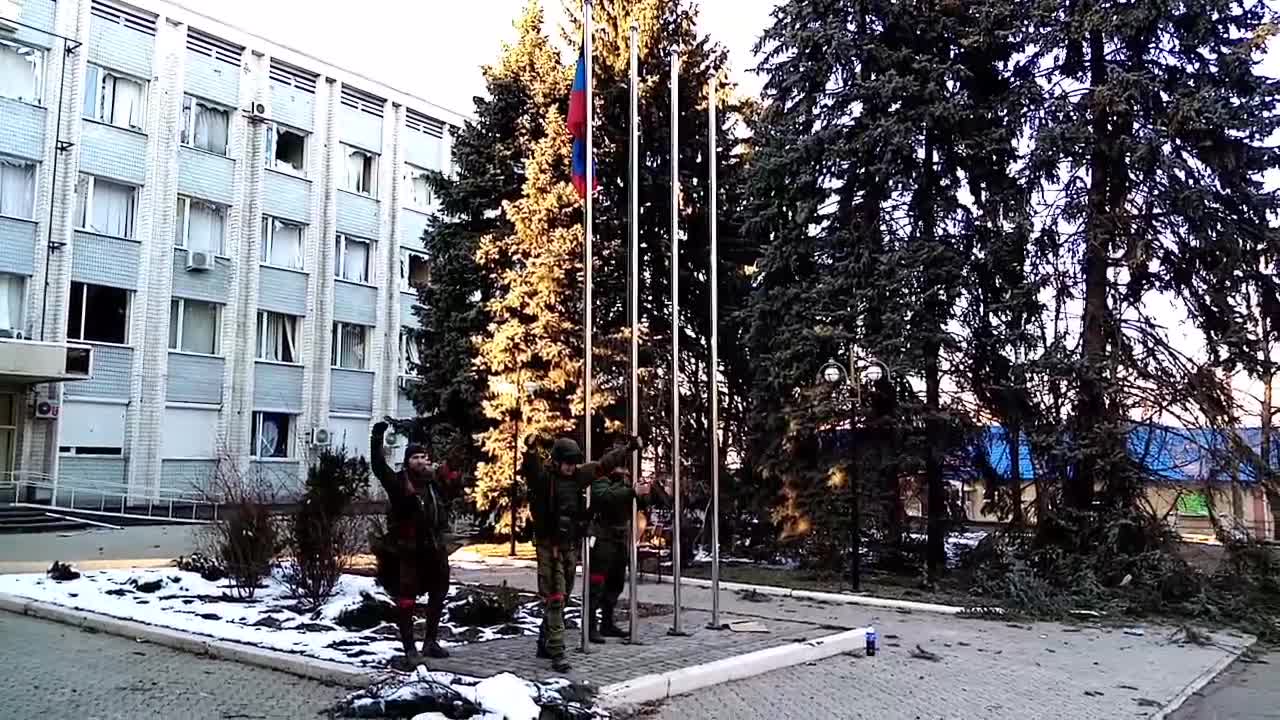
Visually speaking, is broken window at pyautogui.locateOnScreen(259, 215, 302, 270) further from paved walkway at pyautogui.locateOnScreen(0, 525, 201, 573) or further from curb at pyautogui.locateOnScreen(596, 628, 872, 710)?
curb at pyautogui.locateOnScreen(596, 628, 872, 710)

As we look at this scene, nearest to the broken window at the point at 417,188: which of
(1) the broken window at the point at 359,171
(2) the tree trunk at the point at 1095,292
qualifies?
(1) the broken window at the point at 359,171

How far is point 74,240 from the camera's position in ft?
96.8

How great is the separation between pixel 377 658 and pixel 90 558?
11652 mm

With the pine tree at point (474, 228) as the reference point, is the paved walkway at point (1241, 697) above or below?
below

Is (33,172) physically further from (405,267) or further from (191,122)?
(405,267)

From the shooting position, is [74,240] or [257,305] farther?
[257,305]

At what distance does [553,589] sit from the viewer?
8.36m

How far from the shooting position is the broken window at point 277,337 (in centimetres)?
3488

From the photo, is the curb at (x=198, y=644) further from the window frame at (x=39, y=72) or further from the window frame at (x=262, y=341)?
the window frame at (x=262, y=341)

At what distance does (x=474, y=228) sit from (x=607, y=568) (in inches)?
567

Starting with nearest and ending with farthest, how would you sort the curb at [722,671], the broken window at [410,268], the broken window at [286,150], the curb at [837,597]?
the curb at [722,671] < the curb at [837,597] < the broken window at [286,150] < the broken window at [410,268]

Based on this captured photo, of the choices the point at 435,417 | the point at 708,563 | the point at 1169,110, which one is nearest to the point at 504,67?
the point at 435,417

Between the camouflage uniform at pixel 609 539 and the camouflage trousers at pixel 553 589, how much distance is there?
2.81ft

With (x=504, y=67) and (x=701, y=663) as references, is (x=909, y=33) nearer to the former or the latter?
(x=504, y=67)
